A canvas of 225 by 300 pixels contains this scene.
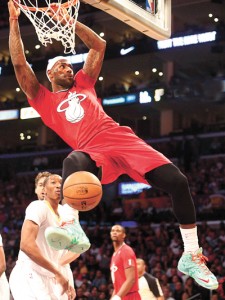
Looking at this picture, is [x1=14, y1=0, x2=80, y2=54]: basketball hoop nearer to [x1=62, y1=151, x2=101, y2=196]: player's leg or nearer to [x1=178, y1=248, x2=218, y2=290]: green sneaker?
[x1=62, y1=151, x2=101, y2=196]: player's leg

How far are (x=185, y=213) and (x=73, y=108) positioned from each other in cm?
130

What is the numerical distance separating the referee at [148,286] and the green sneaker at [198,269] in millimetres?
5059

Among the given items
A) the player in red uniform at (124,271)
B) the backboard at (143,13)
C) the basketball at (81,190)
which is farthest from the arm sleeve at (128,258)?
the basketball at (81,190)

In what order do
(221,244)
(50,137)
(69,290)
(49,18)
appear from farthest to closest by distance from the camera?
1. (50,137)
2. (221,244)
3. (69,290)
4. (49,18)

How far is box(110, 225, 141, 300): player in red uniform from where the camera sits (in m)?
8.39

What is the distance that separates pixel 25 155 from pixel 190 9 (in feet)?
32.9

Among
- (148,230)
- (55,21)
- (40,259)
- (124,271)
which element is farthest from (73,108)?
(148,230)

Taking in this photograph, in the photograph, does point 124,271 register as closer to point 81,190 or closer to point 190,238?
point 190,238

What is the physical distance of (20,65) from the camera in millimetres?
5215

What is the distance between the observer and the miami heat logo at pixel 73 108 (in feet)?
16.9

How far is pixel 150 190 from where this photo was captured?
22875 millimetres

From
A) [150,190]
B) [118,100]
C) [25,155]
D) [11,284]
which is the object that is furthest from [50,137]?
[11,284]

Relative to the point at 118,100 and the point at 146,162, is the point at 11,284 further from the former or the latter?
the point at 118,100

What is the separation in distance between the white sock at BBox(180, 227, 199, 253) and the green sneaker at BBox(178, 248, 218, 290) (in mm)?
42
